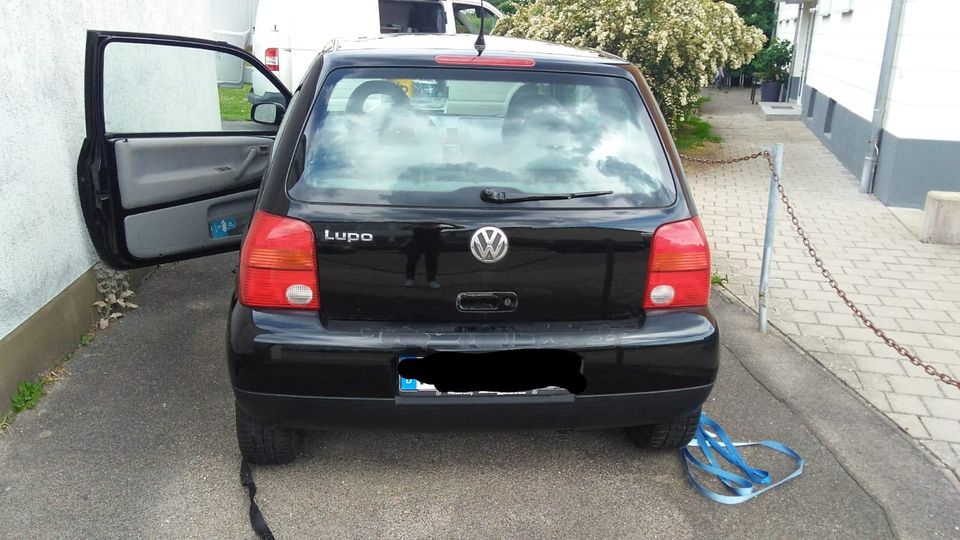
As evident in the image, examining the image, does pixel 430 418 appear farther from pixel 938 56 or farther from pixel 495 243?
pixel 938 56

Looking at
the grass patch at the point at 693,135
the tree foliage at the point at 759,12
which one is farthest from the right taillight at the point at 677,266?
the tree foliage at the point at 759,12

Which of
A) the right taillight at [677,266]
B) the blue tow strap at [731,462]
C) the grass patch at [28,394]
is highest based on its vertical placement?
the right taillight at [677,266]

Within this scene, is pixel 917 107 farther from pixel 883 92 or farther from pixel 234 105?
pixel 234 105

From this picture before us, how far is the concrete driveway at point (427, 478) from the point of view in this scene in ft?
9.46

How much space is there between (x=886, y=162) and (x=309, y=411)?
25.2ft

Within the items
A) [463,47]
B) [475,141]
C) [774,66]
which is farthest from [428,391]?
[774,66]

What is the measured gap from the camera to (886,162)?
8.36 m

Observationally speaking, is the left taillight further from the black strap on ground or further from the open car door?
the open car door

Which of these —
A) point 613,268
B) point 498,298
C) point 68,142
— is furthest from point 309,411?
point 68,142

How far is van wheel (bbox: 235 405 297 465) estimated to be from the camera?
9.93 ft

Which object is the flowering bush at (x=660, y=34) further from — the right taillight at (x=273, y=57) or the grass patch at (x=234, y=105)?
the grass patch at (x=234, y=105)

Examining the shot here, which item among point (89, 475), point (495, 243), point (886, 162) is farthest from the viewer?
point (886, 162)

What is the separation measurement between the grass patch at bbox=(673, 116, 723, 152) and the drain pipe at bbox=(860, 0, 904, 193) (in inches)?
135

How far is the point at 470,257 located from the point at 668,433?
49.6 inches
